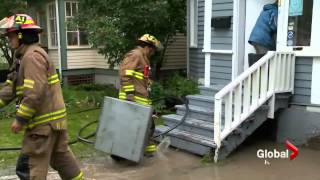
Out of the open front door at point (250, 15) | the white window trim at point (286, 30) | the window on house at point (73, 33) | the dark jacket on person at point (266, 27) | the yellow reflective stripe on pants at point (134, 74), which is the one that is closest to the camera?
the yellow reflective stripe on pants at point (134, 74)

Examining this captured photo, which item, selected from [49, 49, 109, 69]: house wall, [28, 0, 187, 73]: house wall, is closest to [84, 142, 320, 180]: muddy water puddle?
[28, 0, 187, 73]: house wall

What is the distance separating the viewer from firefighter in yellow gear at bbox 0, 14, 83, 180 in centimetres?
382

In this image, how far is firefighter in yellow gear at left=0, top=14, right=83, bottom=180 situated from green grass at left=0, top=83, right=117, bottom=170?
6.81 feet

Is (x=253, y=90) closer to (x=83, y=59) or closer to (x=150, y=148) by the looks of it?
(x=150, y=148)

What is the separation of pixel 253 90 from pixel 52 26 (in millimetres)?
11615

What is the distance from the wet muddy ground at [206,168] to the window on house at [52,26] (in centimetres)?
1066

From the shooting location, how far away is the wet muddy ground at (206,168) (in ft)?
18.1

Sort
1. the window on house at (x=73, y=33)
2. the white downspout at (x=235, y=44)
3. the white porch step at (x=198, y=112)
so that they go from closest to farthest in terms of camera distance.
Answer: the white porch step at (x=198, y=112) < the white downspout at (x=235, y=44) < the window on house at (x=73, y=33)

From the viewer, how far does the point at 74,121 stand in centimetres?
895

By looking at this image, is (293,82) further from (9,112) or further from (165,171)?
(9,112)

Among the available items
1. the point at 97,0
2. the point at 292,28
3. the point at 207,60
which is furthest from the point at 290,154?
the point at 97,0

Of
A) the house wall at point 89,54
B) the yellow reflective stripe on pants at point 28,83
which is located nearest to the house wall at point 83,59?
the house wall at point 89,54

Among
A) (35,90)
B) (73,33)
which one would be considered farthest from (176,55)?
(35,90)

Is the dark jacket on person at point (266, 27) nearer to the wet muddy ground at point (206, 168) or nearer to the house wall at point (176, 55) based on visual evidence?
the wet muddy ground at point (206, 168)
